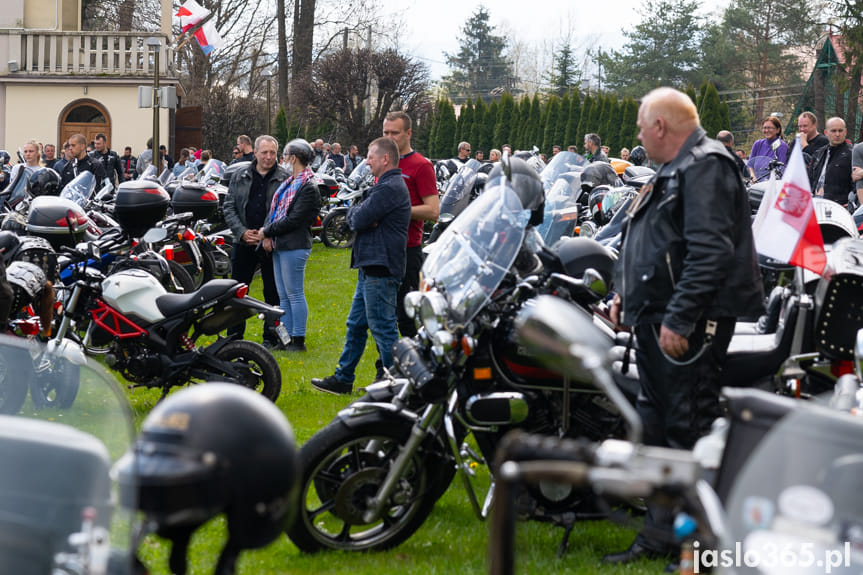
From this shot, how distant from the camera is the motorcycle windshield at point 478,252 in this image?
424cm

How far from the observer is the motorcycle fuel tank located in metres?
6.59

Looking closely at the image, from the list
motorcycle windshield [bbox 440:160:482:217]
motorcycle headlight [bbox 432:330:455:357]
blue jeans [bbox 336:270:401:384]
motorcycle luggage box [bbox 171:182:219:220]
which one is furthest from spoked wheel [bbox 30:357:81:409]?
motorcycle luggage box [bbox 171:182:219:220]

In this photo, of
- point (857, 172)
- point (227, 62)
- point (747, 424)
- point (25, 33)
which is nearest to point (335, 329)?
point (857, 172)

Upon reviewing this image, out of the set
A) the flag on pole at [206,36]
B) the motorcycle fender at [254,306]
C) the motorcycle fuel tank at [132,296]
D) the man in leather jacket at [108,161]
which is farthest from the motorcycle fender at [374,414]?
the flag on pole at [206,36]

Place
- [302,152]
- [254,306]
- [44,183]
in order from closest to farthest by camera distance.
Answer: [254,306] < [302,152] < [44,183]

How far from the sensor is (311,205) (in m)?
8.66

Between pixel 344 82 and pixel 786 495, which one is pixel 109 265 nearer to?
pixel 786 495

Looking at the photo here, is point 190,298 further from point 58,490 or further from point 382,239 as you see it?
point 58,490

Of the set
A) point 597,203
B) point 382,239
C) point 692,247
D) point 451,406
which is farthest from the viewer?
point 597,203

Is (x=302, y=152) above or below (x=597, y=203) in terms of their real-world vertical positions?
above

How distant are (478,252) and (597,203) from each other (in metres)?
6.31


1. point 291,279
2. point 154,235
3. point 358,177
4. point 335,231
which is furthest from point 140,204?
point 358,177

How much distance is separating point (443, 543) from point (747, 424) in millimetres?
2401

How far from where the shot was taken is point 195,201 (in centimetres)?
1052
